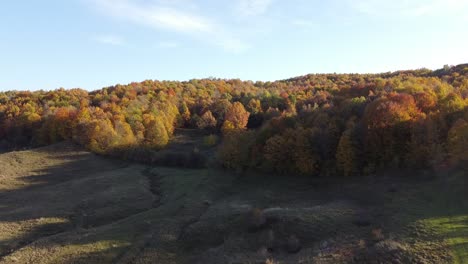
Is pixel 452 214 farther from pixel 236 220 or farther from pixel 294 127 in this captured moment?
pixel 294 127

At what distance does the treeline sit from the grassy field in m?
4.89

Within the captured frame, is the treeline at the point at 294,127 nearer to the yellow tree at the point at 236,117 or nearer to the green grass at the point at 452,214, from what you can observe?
the yellow tree at the point at 236,117

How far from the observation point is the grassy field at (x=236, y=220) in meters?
36.9

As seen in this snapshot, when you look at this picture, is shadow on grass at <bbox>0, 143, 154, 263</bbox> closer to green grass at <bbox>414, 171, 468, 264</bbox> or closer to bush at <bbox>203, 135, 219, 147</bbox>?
bush at <bbox>203, 135, 219, 147</bbox>

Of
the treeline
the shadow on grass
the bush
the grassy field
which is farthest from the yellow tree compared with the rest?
the grassy field

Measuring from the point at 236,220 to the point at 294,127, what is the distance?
129 ft

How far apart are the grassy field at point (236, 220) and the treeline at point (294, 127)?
489 centimetres

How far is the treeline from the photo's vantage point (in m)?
66.1

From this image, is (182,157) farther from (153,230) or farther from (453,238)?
(453,238)

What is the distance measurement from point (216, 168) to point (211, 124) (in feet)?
155

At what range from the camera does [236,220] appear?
4700 centimetres

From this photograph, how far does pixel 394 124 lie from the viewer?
68250mm

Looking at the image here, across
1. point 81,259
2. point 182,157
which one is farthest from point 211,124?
point 81,259

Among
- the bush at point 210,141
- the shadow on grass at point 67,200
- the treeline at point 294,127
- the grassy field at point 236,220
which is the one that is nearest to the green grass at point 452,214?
the grassy field at point 236,220
